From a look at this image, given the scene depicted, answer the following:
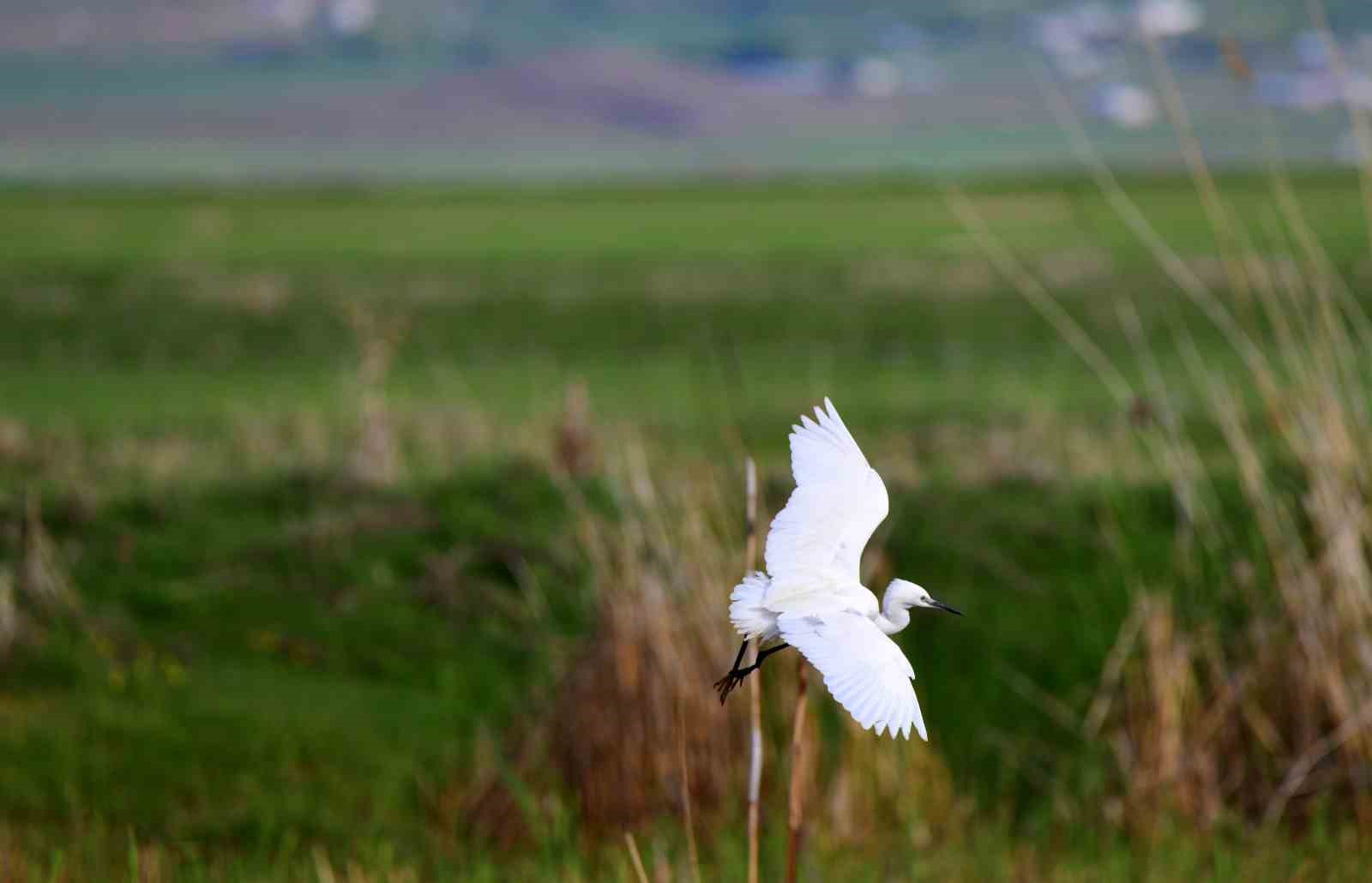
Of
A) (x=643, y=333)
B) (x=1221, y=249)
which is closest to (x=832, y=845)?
(x=1221, y=249)

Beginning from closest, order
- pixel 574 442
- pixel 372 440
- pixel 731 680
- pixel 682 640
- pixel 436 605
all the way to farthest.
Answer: pixel 731 680 → pixel 682 640 → pixel 574 442 → pixel 436 605 → pixel 372 440

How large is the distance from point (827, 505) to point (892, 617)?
20cm

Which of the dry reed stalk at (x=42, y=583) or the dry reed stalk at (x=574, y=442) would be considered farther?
the dry reed stalk at (x=42, y=583)

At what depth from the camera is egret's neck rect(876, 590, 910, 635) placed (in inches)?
67.1

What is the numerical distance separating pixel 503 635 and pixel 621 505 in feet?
11.6

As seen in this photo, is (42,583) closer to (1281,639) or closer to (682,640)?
(682,640)

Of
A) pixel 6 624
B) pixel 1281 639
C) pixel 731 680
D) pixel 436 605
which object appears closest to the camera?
pixel 731 680

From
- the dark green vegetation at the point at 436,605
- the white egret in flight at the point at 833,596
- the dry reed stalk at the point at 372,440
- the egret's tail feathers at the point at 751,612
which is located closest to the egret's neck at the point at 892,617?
the white egret in flight at the point at 833,596

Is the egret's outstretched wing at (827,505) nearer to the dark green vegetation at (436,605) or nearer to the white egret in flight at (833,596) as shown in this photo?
the white egret in flight at (833,596)

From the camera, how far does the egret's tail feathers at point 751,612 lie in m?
1.69

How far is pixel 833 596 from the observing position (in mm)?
1733

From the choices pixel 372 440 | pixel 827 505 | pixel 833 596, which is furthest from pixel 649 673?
pixel 372 440

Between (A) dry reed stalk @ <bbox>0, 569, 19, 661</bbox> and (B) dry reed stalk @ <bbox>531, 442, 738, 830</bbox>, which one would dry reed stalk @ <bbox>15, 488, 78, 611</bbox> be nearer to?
(A) dry reed stalk @ <bbox>0, 569, 19, 661</bbox>

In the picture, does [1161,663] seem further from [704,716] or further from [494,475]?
[494,475]
